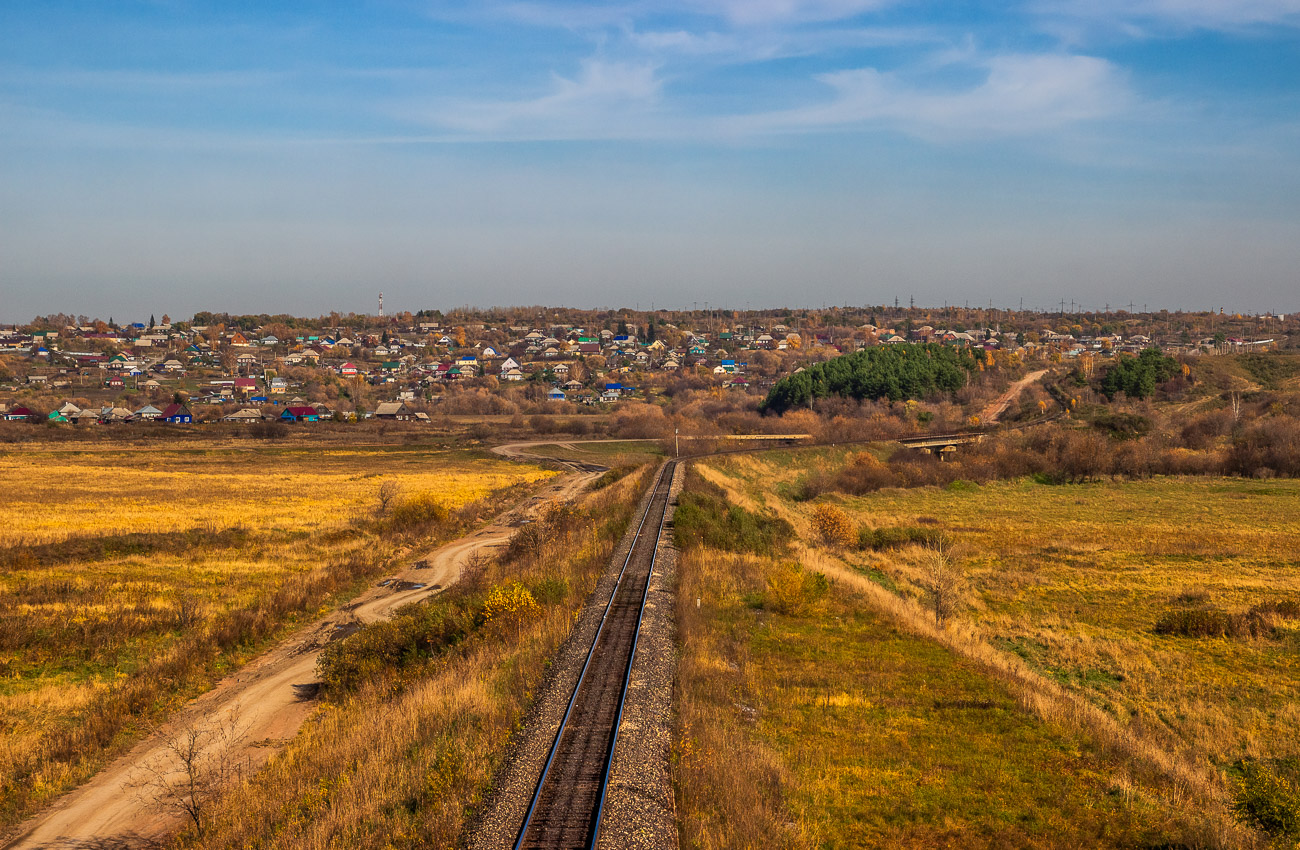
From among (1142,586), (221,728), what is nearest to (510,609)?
(221,728)

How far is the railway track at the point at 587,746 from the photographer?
437 inches

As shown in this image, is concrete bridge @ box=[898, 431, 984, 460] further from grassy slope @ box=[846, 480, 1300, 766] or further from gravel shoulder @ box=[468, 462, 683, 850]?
gravel shoulder @ box=[468, 462, 683, 850]

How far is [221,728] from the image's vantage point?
1986 centimetres

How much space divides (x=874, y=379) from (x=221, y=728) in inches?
4434

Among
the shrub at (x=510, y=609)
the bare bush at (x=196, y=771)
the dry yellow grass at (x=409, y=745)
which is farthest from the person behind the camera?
the shrub at (x=510, y=609)

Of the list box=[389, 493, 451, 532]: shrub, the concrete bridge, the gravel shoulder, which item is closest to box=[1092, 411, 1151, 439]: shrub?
the concrete bridge

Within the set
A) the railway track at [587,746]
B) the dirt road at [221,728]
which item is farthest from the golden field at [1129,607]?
the dirt road at [221,728]

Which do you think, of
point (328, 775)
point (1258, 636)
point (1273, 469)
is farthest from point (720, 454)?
point (328, 775)

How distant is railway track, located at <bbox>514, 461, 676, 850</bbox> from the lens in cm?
1109

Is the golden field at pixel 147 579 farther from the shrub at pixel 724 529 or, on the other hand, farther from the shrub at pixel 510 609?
the shrub at pixel 724 529

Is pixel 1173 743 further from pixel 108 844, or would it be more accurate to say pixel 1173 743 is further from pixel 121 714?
pixel 121 714

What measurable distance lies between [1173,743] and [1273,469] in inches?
2975

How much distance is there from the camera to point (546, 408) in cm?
15575

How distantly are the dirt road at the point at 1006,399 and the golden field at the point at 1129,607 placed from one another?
5641cm
